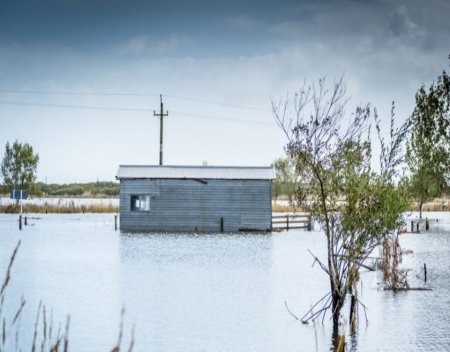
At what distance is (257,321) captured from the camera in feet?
51.4

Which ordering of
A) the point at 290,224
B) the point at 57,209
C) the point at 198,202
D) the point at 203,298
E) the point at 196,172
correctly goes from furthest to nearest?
the point at 57,209 → the point at 290,224 → the point at 196,172 → the point at 198,202 → the point at 203,298

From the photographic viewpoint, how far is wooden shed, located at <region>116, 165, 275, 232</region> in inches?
1832

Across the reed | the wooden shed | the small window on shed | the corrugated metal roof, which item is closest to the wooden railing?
the wooden shed

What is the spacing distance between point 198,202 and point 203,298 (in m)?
28.1

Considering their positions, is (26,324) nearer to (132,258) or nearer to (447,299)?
(447,299)

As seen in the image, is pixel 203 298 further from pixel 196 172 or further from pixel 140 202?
pixel 196 172

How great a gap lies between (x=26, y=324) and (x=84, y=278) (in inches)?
300

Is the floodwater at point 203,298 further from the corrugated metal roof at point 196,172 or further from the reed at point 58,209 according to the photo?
the reed at point 58,209

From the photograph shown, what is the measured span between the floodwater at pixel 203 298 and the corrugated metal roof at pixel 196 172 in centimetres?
1195

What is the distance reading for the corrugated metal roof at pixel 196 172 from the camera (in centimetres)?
4697

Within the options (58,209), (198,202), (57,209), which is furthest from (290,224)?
(58,209)

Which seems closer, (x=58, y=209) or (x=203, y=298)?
(x=203, y=298)

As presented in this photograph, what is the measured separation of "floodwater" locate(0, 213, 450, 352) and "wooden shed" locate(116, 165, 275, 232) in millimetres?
10969

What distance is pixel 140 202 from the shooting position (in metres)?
47.7
